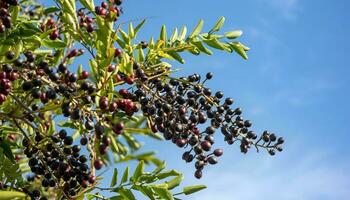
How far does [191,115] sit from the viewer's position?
11.8 ft

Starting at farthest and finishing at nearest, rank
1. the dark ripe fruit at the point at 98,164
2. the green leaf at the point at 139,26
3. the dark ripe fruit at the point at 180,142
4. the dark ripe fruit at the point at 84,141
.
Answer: the green leaf at the point at 139,26, the dark ripe fruit at the point at 180,142, the dark ripe fruit at the point at 84,141, the dark ripe fruit at the point at 98,164

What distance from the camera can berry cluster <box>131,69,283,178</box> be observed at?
3.48 m

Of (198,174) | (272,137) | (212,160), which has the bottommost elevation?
(198,174)

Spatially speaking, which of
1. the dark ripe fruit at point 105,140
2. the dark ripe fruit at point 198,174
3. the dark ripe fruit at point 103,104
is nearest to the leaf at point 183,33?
the dark ripe fruit at point 198,174

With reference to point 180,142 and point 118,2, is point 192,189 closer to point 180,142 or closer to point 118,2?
point 180,142

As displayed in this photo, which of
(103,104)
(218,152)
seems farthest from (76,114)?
(218,152)

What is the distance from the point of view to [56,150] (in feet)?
11.1

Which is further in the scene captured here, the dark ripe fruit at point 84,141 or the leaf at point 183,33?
the leaf at point 183,33

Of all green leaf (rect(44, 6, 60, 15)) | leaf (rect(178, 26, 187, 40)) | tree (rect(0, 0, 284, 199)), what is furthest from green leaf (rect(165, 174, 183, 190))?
green leaf (rect(44, 6, 60, 15))

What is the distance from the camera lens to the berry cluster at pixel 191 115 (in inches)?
137

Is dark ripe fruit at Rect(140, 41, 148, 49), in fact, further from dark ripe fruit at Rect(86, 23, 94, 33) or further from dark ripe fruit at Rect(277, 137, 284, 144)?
dark ripe fruit at Rect(277, 137, 284, 144)

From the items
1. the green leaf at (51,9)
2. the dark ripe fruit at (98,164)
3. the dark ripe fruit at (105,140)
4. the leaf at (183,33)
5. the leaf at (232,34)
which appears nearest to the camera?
the dark ripe fruit at (105,140)

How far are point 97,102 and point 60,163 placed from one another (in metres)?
0.42

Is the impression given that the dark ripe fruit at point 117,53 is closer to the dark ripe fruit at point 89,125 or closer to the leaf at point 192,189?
the dark ripe fruit at point 89,125
